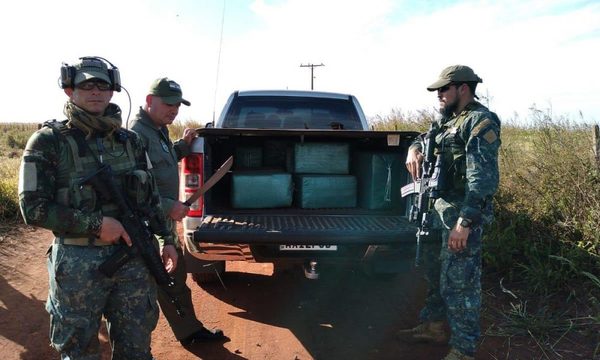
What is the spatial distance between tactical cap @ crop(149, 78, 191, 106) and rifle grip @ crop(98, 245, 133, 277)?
113cm

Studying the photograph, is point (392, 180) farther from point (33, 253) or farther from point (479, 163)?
point (33, 253)

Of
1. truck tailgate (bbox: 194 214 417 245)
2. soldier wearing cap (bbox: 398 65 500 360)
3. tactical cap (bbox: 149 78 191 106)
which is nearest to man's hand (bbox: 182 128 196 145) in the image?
tactical cap (bbox: 149 78 191 106)

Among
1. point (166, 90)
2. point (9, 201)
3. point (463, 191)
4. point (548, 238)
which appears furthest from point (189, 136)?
point (9, 201)

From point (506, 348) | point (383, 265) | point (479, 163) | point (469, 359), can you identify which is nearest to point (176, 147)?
point (383, 265)

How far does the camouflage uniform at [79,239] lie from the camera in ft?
6.25

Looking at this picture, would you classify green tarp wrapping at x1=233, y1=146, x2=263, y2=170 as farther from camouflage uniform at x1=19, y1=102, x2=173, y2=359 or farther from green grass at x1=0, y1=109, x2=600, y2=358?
green grass at x1=0, y1=109, x2=600, y2=358

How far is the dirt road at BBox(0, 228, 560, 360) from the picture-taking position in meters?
3.05

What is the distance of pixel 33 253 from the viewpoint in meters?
5.21

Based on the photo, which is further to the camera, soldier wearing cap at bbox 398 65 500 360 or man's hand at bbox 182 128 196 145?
man's hand at bbox 182 128 196 145

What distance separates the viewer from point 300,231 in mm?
3018

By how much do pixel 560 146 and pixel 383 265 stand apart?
8.49 ft

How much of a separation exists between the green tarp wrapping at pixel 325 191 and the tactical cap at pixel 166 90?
4.63 ft

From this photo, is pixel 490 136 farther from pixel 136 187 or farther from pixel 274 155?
pixel 274 155

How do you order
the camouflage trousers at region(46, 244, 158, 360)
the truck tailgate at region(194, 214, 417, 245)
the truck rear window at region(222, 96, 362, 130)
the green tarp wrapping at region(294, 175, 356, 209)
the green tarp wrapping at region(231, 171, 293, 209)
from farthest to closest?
the truck rear window at region(222, 96, 362, 130) → the green tarp wrapping at region(294, 175, 356, 209) → the green tarp wrapping at region(231, 171, 293, 209) → the truck tailgate at region(194, 214, 417, 245) → the camouflage trousers at region(46, 244, 158, 360)
